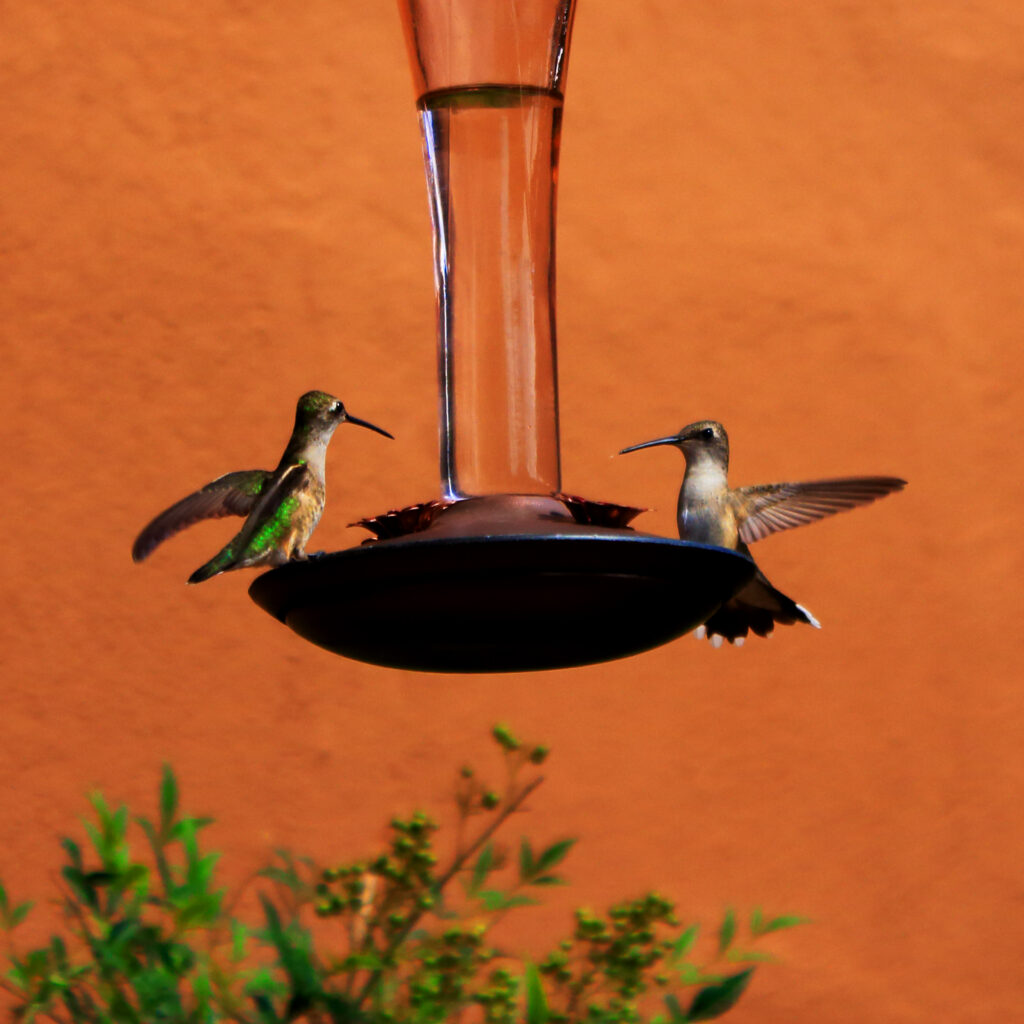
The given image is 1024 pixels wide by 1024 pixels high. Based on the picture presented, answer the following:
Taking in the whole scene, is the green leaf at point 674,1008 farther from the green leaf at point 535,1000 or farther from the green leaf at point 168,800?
the green leaf at point 168,800

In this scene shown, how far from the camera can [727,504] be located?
65.6 inches

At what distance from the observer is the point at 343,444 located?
3375 mm

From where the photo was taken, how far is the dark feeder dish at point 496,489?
1059mm

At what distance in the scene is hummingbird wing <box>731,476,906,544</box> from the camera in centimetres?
178

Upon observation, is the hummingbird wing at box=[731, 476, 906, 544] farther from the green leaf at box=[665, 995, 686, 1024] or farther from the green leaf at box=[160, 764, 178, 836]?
the green leaf at box=[160, 764, 178, 836]

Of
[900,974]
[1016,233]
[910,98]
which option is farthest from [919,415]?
[900,974]

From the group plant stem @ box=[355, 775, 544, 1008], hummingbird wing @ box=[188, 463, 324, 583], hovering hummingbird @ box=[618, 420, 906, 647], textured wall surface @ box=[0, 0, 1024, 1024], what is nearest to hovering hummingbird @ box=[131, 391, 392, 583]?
hummingbird wing @ box=[188, 463, 324, 583]

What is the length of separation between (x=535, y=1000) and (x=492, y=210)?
0.65 meters

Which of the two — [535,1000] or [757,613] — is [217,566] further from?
[757,613]

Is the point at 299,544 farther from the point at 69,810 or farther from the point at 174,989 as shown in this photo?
the point at 69,810

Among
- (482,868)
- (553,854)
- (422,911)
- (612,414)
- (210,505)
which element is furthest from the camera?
(612,414)

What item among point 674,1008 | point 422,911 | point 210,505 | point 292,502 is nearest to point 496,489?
point 292,502

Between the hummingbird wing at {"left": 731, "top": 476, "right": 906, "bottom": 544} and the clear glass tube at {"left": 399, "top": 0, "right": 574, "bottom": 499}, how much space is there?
19.9 inches

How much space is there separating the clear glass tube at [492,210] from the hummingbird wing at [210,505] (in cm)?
31
